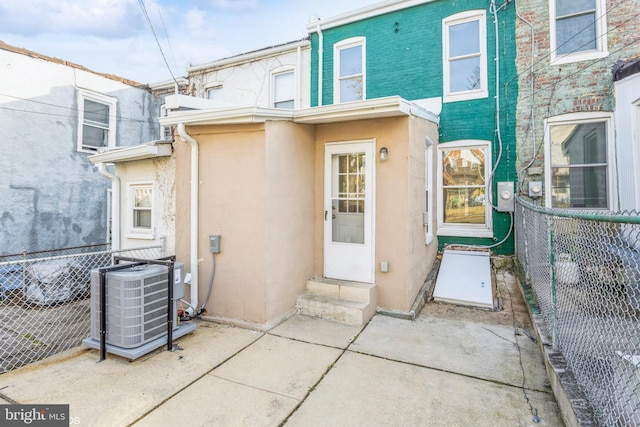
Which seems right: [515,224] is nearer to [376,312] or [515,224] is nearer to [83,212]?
[376,312]

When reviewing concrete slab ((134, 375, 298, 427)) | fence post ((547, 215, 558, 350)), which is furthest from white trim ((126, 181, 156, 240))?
fence post ((547, 215, 558, 350))

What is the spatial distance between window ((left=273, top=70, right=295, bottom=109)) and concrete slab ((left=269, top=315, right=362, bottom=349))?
21.5 ft

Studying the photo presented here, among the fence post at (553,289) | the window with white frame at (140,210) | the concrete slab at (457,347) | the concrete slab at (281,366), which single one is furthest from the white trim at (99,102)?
the fence post at (553,289)

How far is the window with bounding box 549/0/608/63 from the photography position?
237 inches

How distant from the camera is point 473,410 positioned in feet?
8.89

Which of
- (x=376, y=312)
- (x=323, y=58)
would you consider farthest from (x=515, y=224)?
(x=323, y=58)

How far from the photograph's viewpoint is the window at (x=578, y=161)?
604 cm

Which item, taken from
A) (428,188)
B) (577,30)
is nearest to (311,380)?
(428,188)

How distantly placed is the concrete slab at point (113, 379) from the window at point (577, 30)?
25.4ft

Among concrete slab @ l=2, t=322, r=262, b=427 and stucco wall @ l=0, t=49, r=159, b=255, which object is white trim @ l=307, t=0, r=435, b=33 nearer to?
stucco wall @ l=0, t=49, r=159, b=255

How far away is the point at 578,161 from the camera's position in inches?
245

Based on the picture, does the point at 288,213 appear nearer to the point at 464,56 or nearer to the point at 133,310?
the point at 133,310

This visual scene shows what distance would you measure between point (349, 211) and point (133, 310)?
3281mm

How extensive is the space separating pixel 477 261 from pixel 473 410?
4020 mm
